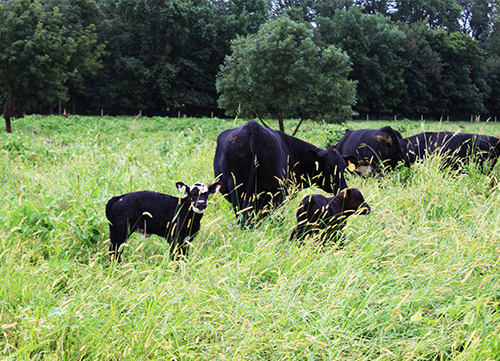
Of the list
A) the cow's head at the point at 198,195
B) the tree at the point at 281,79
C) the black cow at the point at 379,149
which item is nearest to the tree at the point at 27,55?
the tree at the point at 281,79

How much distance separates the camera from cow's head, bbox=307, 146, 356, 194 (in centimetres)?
650

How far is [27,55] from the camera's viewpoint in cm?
2075

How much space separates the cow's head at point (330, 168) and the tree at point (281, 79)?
50.8 ft

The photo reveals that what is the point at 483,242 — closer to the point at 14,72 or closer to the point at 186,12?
→ the point at 14,72

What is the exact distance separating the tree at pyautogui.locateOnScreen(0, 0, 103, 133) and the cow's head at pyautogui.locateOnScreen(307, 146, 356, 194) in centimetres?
1872

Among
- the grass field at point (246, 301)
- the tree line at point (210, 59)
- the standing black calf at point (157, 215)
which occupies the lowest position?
the grass field at point (246, 301)

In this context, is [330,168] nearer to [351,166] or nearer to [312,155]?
[312,155]

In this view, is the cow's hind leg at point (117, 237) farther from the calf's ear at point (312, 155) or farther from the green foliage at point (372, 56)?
the green foliage at point (372, 56)

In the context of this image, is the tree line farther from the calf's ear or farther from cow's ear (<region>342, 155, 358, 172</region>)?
the calf's ear

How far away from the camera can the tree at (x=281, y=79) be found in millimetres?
22594

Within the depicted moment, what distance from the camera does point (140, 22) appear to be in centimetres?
5359

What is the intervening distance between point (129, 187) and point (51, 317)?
11.6 ft

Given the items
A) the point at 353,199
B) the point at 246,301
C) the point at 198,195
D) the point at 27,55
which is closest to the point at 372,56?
the point at 27,55

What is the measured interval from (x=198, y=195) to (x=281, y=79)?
773 inches
